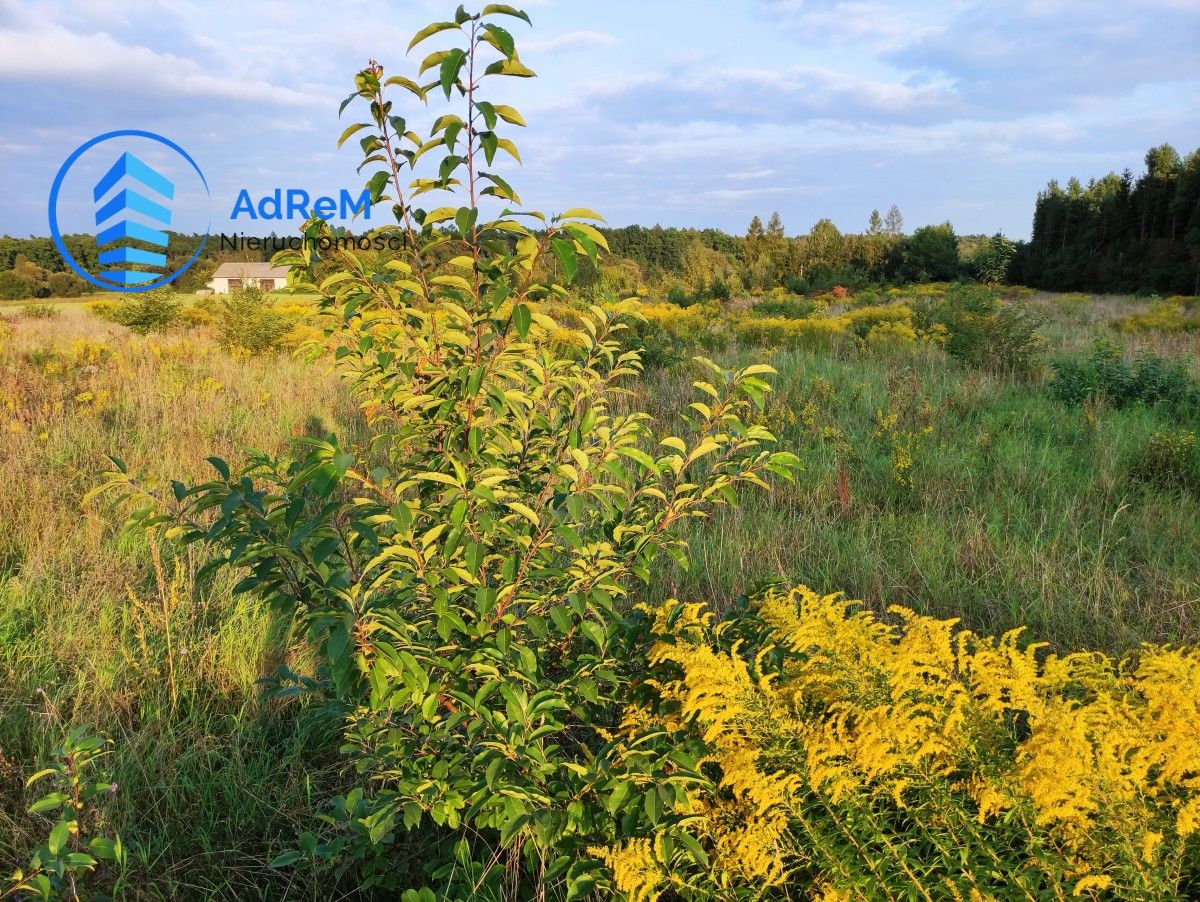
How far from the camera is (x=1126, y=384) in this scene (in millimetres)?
6930

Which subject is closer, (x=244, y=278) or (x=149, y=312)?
(x=244, y=278)

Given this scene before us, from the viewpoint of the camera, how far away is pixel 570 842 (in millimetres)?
1746

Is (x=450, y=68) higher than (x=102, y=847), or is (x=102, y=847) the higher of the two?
(x=450, y=68)

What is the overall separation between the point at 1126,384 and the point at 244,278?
12339 mm

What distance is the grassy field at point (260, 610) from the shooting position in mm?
2420

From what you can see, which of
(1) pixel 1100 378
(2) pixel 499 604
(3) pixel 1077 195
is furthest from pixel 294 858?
(3) pixel 1077 195

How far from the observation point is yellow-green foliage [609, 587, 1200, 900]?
1435 mm

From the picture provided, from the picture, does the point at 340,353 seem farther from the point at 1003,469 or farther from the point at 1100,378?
the point at 1100,378

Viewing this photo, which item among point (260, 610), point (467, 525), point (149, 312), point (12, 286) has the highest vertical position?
point (12, 286)

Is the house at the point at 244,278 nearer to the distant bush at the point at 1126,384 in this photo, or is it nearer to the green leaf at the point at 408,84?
the green leaf at the point at 408,84

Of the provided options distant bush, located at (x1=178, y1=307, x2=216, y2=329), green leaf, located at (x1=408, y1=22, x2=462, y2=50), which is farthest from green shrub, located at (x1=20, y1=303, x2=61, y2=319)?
green leaf, located at (x1=408, y1=22, x2=462, y2=50)

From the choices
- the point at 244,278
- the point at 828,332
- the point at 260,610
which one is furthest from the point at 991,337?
the point at 244,278

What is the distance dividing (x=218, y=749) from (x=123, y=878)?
61 centimetres

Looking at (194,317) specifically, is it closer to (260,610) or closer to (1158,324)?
(260,610)
